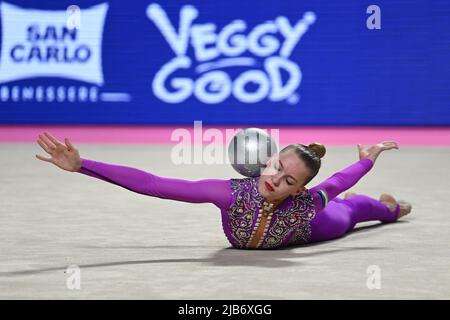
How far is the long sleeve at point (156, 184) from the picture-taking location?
174 inches

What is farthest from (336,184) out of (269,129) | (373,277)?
(269,129)

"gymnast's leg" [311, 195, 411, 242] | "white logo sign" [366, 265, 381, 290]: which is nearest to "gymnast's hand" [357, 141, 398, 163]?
"gymnast's leg" [311, 195, 411, 242]

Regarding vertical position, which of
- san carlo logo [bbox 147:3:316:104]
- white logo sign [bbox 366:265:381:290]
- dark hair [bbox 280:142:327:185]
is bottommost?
white logo sign [bbox 366:265:381:290]

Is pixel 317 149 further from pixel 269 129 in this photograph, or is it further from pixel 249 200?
pixel 269 129

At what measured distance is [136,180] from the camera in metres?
4.46

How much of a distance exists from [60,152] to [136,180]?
1.29 ft

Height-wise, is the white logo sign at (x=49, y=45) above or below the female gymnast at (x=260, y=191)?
above

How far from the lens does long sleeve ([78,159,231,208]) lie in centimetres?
441

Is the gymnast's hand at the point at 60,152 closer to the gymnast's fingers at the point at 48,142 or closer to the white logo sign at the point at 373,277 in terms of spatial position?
the gymnast's fingers at the point at 48,142

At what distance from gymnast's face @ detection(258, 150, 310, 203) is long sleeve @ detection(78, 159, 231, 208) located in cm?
20

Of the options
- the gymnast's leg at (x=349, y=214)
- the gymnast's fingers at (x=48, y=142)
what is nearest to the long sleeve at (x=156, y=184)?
the gymnast's fingers at (x=48, y=142)

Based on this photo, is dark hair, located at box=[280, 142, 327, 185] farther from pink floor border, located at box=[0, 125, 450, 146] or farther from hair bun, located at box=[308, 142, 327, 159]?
pink floor border, located at box=[0, 125, 450, 146]
